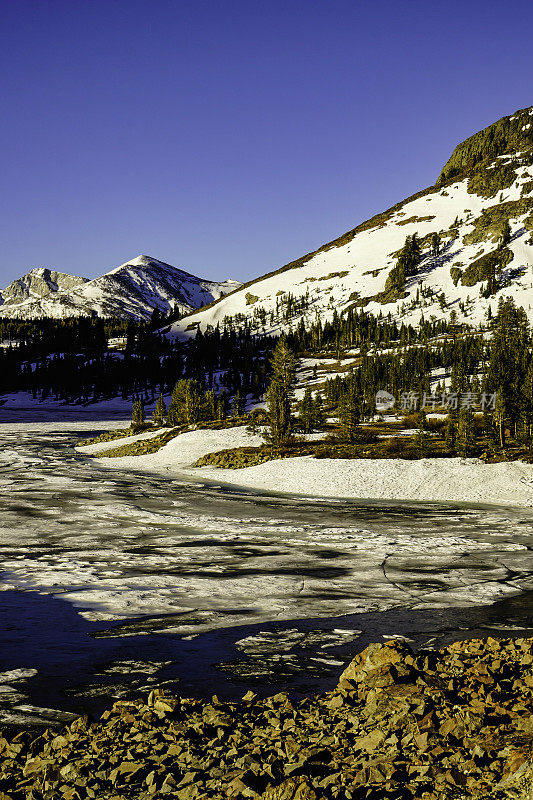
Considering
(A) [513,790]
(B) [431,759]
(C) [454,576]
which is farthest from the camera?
(C) [454,576]

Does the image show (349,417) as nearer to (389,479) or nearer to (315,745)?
(389,479)

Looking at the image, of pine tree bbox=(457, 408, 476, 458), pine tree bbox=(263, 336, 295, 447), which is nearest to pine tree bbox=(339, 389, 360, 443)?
pine tree bbox=(263, 336, 295, 447)

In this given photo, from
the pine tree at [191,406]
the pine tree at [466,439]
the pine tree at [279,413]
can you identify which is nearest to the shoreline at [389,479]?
the pine tree at [466,439]

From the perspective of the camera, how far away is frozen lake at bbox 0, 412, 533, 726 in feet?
31.1

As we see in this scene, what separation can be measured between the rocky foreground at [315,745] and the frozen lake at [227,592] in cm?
144

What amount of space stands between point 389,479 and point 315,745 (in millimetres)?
36752

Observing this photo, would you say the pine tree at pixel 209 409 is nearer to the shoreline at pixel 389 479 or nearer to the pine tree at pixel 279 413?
the pine tree at pixel 279 413

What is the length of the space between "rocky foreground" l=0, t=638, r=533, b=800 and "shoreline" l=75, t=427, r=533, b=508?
3151cm

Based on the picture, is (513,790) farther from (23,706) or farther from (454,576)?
(454,576)

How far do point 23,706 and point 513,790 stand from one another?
7.14 meters

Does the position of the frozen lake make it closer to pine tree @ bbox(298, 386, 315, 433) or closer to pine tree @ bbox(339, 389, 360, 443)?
pine tree @ bbox(339, 389, 360, 443)

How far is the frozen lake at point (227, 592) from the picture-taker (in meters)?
9.49

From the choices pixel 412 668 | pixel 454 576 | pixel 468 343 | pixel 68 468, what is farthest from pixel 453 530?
pixel 468 343

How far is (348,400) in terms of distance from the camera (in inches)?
2251
